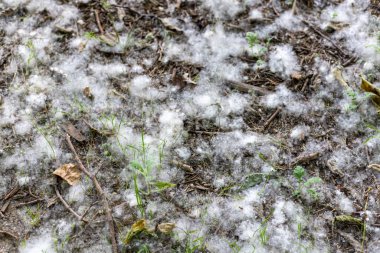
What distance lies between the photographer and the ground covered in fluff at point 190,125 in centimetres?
219

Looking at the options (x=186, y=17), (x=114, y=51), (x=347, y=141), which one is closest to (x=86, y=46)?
(x=114, y=51)

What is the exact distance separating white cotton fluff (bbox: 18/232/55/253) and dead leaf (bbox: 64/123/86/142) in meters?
0.57

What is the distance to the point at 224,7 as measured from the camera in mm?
3045

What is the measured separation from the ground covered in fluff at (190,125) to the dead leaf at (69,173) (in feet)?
0.05

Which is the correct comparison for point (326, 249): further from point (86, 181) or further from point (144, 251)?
point (86, 181)

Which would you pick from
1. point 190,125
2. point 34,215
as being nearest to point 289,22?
point 190,125

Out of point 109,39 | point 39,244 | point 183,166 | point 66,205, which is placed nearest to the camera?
point 39,244

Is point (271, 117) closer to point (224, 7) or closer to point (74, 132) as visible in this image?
point (224, 7)

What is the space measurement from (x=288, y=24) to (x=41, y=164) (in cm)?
184

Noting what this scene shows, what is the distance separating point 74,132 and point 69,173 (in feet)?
0.88

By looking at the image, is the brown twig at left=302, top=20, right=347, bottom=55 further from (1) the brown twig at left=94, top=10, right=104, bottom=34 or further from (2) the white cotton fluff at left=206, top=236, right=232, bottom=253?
(2) the white cotton fluff at left=206, top=236, right=232, bottom=253

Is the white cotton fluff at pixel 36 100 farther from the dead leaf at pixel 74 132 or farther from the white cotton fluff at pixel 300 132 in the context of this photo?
the white cotton fluff at pixel 300 132

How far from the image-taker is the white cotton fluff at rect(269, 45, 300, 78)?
2.75 m

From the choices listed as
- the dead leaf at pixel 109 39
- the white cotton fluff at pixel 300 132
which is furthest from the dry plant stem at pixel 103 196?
the white cotton fluff at pixel 300 132
